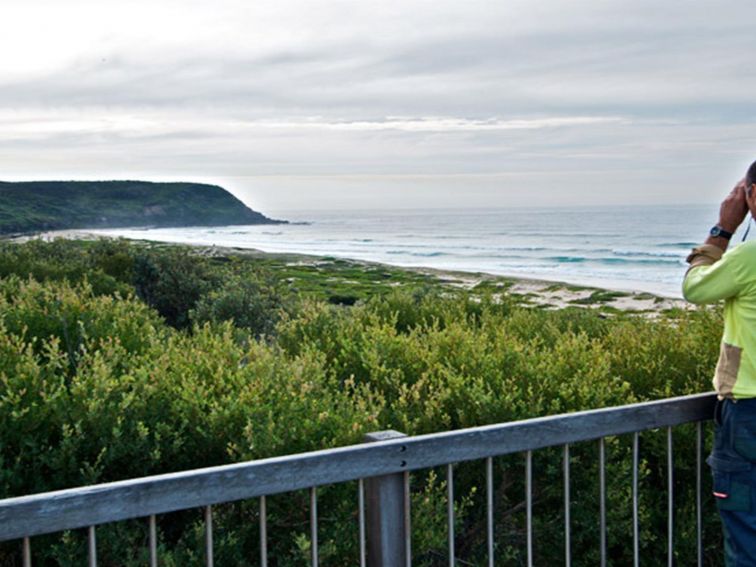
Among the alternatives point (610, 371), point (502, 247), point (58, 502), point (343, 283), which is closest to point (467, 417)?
point (610, 371)

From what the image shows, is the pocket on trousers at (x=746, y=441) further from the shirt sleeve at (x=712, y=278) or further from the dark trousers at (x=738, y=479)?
the shirt sleeve at (x=712, y=278)

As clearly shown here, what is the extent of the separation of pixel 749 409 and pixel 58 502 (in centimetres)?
268

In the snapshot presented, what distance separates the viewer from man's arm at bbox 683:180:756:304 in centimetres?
355

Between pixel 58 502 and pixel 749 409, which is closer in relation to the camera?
pixel 58 502

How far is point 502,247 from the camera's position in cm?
7831

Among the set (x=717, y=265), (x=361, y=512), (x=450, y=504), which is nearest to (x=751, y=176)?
(x=717, y=265)

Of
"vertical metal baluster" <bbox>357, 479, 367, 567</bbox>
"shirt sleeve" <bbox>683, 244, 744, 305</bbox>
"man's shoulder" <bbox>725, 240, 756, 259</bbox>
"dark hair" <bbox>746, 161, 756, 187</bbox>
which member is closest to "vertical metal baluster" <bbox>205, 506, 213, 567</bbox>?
"vertical metal baluster" <bbox>357, 479, 367, 567</bbox>

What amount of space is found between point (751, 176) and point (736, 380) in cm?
85

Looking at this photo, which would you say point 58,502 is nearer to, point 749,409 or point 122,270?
point 749,409

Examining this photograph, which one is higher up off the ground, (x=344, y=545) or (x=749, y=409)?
(x=749, y=409)

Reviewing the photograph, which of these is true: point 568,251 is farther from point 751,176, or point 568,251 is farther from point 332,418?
point 751,176

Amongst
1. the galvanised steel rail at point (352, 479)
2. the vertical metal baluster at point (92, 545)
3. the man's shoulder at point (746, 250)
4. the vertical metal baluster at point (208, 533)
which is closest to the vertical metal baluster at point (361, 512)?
the galvanised steel rail at point (352, 479)

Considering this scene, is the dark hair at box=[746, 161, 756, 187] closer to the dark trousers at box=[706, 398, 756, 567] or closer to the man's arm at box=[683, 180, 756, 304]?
the man's arm at box=[683, 180, 756, 304]

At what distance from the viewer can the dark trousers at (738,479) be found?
3578mm
